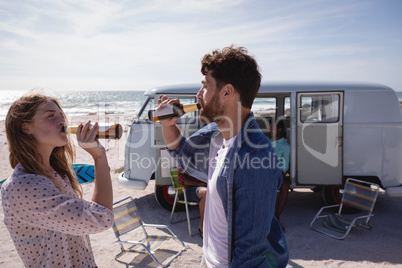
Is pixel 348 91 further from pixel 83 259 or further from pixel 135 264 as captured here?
pixel 83 259

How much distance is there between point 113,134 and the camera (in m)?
1.62

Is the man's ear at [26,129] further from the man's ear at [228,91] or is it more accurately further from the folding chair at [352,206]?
the folding chair at [352,206]

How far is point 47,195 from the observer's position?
133 cm

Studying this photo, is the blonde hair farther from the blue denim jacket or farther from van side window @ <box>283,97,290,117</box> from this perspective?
van side window @ <box>283,97,290,117</box>

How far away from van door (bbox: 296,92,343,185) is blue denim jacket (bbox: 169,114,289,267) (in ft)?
14.9

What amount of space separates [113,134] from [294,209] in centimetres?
550

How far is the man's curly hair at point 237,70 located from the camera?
4.97ft

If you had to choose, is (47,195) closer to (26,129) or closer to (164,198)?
(26,129)

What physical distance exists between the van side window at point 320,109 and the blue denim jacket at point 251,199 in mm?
4660

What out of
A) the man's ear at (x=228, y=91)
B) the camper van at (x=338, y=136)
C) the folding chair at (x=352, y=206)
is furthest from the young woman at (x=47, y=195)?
the folding chair at (x=352, y=206)

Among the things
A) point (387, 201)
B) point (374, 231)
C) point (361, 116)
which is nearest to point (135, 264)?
point (374, 231)

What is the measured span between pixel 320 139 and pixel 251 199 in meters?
4.87

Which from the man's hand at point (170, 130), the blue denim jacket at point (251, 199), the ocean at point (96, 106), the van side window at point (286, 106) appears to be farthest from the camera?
the ocean at point (96, 106)

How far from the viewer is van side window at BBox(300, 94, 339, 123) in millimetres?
5797
